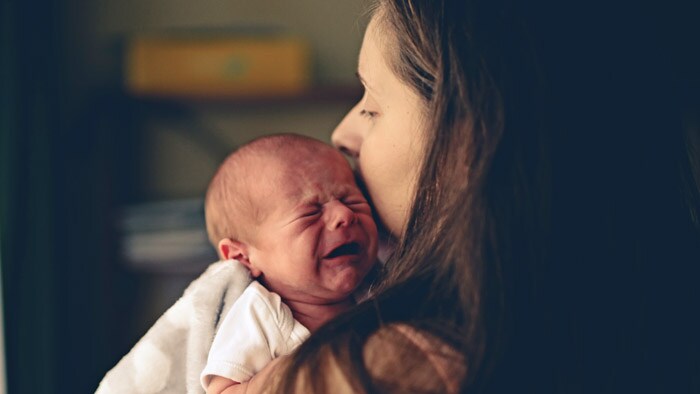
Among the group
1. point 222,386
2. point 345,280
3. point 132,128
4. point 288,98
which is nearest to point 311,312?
point 345,280

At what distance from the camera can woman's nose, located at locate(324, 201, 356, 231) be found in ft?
3.42

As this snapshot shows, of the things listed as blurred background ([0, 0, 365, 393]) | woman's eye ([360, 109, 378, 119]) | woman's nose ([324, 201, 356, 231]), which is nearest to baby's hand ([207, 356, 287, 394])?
woman's nose ([324, 201, 356, 231])

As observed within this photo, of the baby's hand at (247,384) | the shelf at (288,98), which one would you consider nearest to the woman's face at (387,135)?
the baby's hand at (247,384)

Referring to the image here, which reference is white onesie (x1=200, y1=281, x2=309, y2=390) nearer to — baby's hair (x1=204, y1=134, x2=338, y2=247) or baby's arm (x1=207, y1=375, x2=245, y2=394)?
baby's arm (x1=207, y1=375, x2=245, y2=394)

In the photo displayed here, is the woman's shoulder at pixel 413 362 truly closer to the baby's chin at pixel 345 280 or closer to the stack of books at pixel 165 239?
the baby's chin at pixel 345 280

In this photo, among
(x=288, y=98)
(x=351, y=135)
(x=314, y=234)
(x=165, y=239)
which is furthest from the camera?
(x=288, y=98)

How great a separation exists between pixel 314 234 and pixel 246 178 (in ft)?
0.50

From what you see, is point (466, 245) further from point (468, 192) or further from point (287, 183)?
point (287, 183)

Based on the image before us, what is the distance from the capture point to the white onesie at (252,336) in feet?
3.09

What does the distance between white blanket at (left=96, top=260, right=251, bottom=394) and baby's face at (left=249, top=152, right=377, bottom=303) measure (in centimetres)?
6

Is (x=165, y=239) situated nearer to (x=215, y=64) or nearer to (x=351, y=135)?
(x=215, y=64)

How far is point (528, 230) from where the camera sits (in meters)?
0.84

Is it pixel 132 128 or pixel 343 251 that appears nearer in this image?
pixel 343 251

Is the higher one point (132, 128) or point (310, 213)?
point (310, 213)
